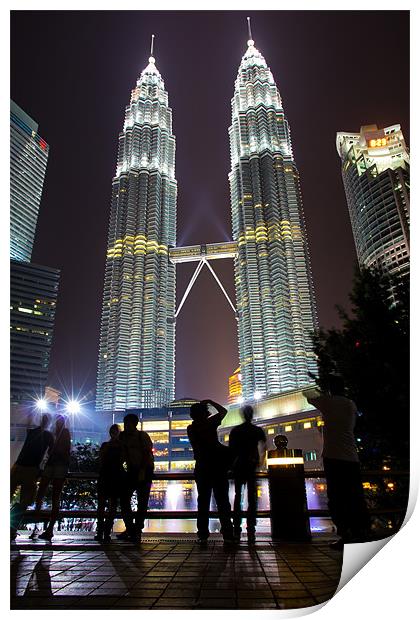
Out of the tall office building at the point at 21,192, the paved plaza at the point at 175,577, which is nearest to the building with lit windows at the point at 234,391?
the paved plaza at the point at 175,577

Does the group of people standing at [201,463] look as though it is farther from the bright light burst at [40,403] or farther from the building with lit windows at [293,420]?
the building with lit windows at [293,420]

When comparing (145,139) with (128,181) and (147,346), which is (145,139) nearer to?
(128,181)

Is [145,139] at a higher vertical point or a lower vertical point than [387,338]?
higher

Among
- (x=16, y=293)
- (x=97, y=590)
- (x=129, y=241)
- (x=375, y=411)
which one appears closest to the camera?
(x=97, y=590)

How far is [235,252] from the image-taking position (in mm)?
60062

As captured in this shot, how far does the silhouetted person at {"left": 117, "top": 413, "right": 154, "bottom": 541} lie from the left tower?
46226 mm

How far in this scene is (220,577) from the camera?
207 centimetres

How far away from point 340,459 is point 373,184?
168 ft

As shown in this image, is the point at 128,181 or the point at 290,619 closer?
the point at 290,619

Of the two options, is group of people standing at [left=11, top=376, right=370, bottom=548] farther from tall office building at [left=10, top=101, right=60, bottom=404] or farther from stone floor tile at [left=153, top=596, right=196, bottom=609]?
stone floor tile at [left=153, top=596, right=196, bottom=609]

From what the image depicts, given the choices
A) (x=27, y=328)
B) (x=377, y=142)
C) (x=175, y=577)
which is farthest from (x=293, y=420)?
(x=377, y=142)

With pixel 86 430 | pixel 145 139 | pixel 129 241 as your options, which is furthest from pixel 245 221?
pixel 86 430

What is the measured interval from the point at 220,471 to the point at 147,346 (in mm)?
52252

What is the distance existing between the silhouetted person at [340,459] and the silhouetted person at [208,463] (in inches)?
34.9
